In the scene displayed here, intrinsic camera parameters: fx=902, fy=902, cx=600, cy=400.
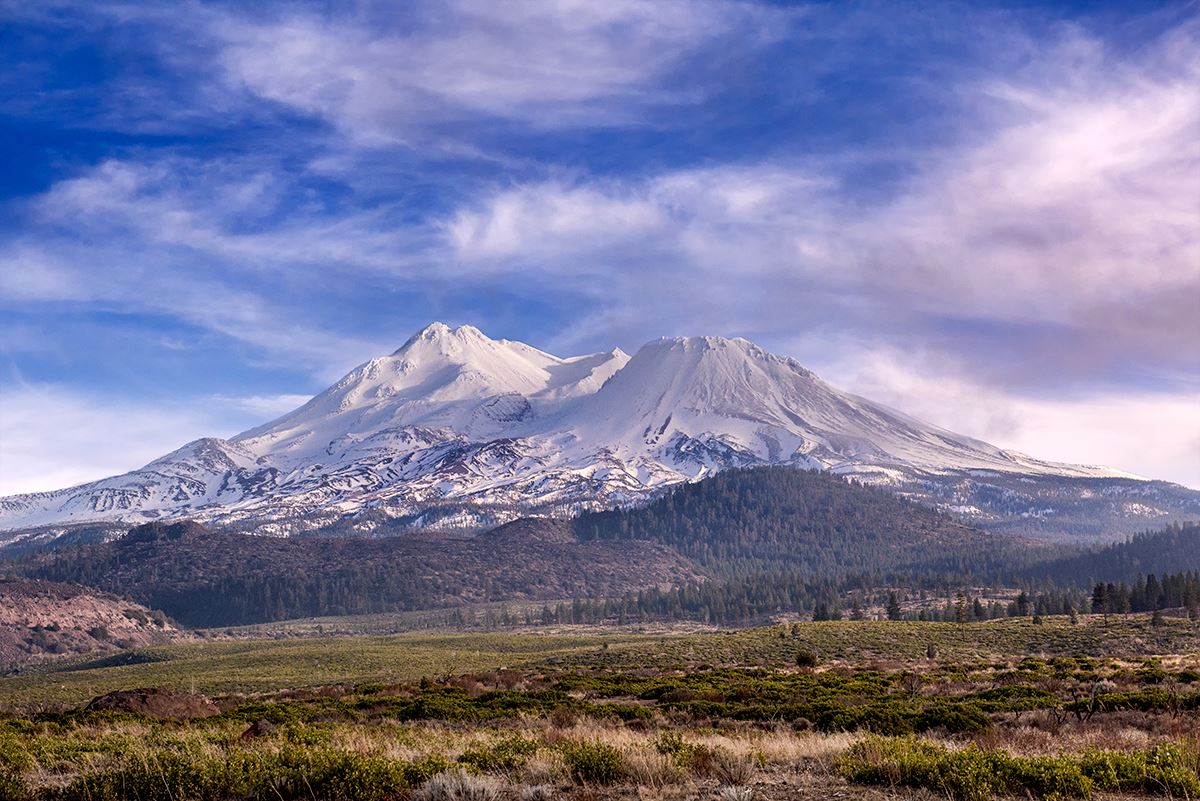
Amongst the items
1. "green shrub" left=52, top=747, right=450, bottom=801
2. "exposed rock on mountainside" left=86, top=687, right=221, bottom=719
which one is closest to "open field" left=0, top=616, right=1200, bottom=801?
"green shrub" left=52, top=747, right=450, bottom=801

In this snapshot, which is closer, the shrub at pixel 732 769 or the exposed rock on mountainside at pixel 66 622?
the shrub at pixel 732 769

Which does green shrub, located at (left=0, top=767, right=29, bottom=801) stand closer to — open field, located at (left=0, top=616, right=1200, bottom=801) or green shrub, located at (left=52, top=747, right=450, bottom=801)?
open field, located at (left=0, top=616, right=1200, bottom=801)

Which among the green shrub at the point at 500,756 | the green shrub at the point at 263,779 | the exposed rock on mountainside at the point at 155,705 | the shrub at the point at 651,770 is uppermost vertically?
the green shrub at the point at 263,779

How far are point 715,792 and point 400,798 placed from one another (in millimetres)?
4307

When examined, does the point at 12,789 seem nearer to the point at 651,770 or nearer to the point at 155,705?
the point at 651,770

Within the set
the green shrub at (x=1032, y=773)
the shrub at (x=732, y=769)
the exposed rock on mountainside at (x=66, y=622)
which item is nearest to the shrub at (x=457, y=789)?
the shrub at (x=732, y=769)

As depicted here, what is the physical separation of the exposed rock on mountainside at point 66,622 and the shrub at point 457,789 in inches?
6095

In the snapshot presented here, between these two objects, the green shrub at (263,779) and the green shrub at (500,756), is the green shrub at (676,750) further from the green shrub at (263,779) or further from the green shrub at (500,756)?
the green shrub at (263,779)

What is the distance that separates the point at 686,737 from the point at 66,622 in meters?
173

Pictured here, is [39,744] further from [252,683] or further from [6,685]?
[6,685]

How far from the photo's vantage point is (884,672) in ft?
151

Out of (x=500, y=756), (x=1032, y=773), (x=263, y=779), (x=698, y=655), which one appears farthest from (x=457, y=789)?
(x=698, y=655)

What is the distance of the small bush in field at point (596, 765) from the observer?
13.4m

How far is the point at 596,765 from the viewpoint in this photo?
13.5m
